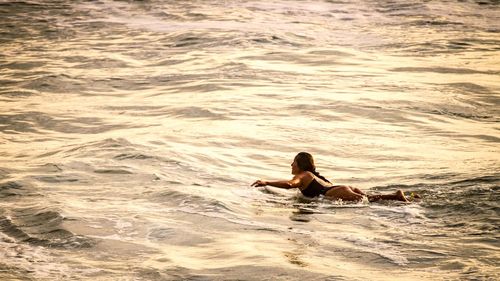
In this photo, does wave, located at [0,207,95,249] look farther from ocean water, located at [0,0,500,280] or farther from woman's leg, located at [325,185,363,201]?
woman's leg, located at [325,185,363,201]

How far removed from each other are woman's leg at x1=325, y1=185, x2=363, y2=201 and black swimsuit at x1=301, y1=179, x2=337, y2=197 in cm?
12

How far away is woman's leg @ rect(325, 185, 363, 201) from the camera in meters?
11.4

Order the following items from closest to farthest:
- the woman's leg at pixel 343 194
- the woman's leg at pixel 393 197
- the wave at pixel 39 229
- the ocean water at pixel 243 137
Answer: the ocean water at pixel 243 137
the wave at pixel 39 229
the woman's leg at pixel 393 197
the woman's leg at pixel 343 194

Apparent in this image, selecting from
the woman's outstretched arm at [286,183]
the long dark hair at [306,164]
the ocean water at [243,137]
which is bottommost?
the ocean water at [243,137]

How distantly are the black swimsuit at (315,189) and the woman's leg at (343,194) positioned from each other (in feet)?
0.38

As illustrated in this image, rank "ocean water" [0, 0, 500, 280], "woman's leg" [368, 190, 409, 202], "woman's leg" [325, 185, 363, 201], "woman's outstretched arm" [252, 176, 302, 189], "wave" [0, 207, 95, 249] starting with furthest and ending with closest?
"woman's outstretched arm" [252, 176, 302, 189] < "woman's leg" [325, 185, 363, 201] < "woman's leg" [368, 190, 409, 202] < "wave" [0, 207, 95, 249] < "ocean water" [0, 0, 500, 280]

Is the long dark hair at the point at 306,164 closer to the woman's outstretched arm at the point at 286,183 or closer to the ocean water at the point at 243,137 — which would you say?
the woman's outstretched arm at the point at 286,183

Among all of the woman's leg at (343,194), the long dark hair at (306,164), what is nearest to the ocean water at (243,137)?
the woman's leg at (343,194)

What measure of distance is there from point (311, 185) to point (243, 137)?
555cm

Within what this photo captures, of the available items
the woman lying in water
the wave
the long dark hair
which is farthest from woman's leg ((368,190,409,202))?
the wave

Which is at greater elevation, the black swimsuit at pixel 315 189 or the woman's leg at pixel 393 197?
the woman's leg at pixel 393 197

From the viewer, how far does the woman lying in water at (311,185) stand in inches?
450

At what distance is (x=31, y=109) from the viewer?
2041 cm

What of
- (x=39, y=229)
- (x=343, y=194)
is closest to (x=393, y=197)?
(x=343, y=194)
